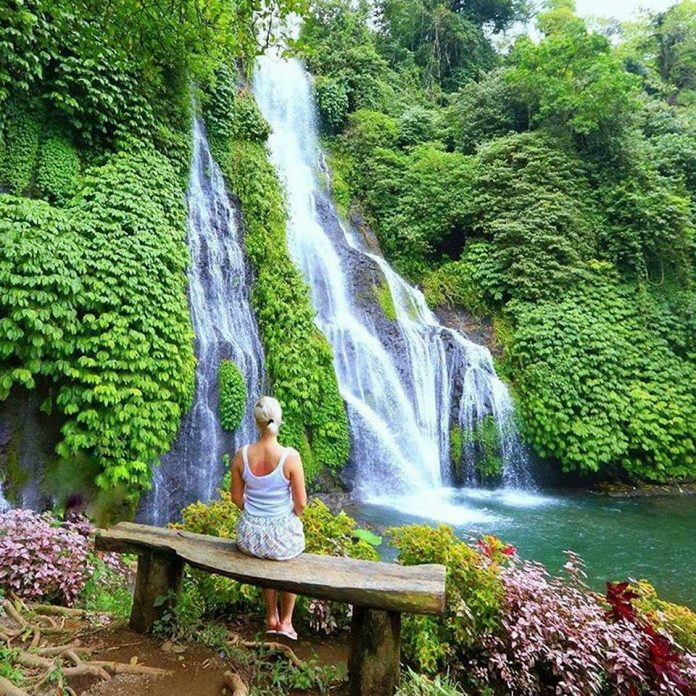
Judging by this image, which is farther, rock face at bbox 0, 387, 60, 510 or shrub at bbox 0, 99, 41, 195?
shrub at bbox 0, 99, 41, 195

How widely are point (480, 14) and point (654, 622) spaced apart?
2500 cm

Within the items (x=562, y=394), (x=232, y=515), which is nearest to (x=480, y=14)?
(x=562, y=394)

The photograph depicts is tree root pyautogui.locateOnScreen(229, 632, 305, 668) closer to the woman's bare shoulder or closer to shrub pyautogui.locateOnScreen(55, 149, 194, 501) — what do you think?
the woman's bare shoulder

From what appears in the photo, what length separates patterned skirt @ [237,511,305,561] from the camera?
8.74 feet

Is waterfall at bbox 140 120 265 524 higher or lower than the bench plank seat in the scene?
higher

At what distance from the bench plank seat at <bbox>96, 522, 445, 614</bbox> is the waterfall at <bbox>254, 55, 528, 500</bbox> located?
5.93 metres

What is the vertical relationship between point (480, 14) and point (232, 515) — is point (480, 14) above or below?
above

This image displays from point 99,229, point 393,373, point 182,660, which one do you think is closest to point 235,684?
point 182,660

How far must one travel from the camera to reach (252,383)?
26.0 ft

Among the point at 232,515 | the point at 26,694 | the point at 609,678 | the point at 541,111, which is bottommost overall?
the point at 609,678

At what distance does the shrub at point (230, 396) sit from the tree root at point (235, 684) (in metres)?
5.04

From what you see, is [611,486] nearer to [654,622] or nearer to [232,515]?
[654,622]

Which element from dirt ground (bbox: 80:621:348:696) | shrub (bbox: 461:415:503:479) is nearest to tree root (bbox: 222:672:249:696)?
dirt ground (bbox: 80:621:348:696)

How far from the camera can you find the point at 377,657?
2.38 m
